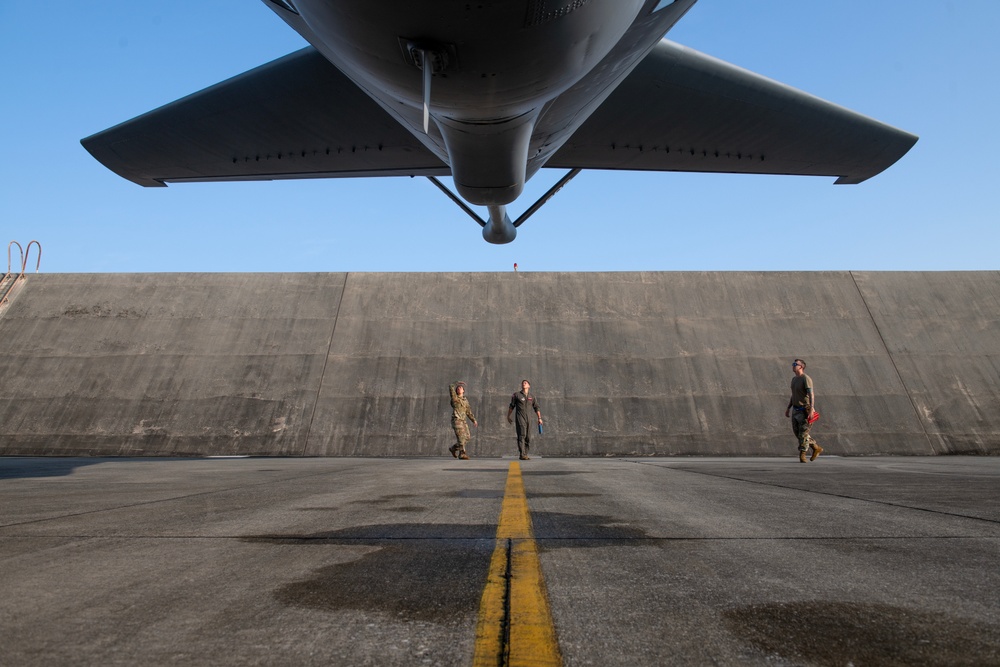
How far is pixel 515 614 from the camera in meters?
1.59

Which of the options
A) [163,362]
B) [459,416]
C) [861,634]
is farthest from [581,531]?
[163,362]

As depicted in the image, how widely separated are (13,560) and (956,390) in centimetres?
1975

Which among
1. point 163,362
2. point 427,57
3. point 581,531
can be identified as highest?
point 163,362

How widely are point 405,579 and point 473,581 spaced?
0.24m

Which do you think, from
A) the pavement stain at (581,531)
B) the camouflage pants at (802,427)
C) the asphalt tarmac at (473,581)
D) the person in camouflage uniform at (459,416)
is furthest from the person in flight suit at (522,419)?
the pavement stain at (581,531)

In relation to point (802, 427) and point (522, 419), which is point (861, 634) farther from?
point (522, 419)

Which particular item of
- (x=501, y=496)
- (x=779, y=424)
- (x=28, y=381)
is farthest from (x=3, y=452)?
(x=779, y=424)

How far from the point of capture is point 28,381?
635 inches

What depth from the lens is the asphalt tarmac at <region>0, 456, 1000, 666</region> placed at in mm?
1356

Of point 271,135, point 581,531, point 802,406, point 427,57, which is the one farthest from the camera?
point 802,406

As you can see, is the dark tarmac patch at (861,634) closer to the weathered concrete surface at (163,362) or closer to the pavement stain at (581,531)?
the pavement stain at (581,531)

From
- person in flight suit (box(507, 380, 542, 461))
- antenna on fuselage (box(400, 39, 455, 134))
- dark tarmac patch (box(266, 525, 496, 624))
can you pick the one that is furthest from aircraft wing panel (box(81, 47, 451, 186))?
dark tarmac patch (box(266, 525, 496, 624))

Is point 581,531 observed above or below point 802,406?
below

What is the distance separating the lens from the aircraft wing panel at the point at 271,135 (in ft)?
27.8
